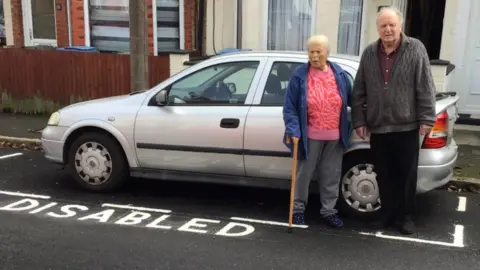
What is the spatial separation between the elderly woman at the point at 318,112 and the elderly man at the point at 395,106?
14 cm

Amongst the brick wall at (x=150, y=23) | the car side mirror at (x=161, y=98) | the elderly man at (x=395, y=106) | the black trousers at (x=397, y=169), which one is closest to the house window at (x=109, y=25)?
the brick wall at (x=150, y=23)

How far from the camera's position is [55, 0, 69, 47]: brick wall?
10602 mm

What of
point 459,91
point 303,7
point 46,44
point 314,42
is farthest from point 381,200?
point 46,44

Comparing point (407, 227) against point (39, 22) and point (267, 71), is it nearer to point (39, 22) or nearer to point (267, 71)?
point (267, 71)

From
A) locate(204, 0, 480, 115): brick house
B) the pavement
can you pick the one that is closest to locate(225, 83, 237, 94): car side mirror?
the pavement

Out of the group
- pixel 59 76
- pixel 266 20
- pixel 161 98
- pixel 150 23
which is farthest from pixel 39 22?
pixel 161 98

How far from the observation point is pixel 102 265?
157 inches

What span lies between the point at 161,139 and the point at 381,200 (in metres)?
2.20

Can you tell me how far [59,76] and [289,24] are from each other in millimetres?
4439

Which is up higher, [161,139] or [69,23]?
[69,23]

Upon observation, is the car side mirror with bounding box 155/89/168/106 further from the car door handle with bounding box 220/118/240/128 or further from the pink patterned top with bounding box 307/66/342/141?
the pink patterned top with bounding box 307/66/342/141

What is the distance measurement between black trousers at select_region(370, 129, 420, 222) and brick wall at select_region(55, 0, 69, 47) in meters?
7.96

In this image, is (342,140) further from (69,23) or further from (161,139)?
(69,23)

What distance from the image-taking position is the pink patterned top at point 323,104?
4.50 meters
